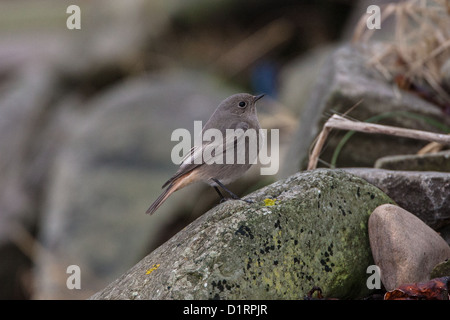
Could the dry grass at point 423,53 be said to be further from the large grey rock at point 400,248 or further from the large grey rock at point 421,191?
the large grey rock at point 400,248

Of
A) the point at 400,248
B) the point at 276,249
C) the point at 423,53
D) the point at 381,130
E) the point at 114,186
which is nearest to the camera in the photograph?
the point at 276,249

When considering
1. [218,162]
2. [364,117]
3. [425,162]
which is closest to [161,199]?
[218,162]

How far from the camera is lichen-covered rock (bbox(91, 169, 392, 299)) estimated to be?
306 centimetres

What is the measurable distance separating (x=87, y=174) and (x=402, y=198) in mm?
4869

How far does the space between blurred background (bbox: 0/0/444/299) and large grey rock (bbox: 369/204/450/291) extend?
11.0ft

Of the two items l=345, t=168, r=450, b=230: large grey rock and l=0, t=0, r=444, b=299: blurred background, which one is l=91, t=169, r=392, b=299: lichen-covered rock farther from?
l=0, t=0, r=444, b=299: blurred background

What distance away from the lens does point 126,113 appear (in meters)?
8.38

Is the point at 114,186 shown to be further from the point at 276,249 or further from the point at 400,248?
the point at 400,248

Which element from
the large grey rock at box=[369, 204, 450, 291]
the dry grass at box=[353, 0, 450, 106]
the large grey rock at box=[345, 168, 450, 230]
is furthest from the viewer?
the dry grass at box=[353, 0, 450, 106]

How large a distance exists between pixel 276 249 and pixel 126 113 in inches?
219

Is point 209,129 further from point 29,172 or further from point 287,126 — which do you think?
point 29,172

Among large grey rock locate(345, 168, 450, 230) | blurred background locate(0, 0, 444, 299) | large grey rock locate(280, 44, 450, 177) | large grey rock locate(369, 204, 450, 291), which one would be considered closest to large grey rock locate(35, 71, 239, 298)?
blurred background locate(0, 0, 444, 299)

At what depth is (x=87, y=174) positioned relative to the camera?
7.83 metres

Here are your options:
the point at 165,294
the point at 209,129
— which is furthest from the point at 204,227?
the point at 209,129
